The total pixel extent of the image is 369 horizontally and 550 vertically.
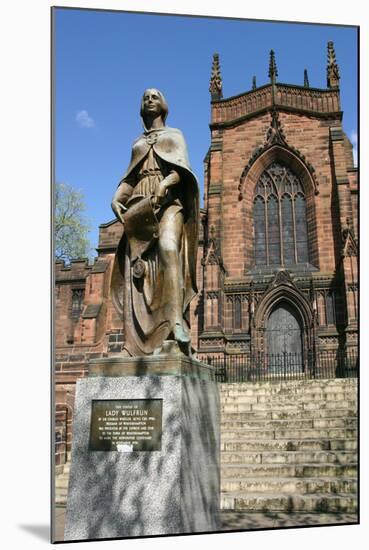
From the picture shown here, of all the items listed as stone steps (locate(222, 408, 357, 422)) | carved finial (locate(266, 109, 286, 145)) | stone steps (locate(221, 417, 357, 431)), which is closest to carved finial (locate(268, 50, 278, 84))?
carved finial (locate(266, 109, 286, 145))

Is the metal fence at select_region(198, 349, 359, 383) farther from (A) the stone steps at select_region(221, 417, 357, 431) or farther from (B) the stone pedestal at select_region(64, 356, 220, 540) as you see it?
(B) the stone pedestal at select_region(64, 356, 220, 540)

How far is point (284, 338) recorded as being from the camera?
25.6m

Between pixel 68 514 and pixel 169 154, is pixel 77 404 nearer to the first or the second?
pixel 68 514

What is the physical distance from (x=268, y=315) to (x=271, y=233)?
3.91 m

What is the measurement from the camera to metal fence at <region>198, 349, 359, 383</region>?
77.6 feet

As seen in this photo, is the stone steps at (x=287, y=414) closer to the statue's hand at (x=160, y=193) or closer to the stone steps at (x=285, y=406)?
the stone steps at (x=285, y=406)

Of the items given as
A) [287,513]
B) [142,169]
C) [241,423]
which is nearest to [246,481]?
[287,513]

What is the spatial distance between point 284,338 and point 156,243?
20665 mm

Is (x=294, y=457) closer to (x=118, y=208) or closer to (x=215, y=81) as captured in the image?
→ (x=118, y=208)

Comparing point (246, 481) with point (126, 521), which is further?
point (246, 481)

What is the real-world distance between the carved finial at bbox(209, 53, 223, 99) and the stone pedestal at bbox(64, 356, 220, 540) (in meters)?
25.5

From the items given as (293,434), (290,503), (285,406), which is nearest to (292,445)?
(293,434)

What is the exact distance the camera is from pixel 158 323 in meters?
5.47

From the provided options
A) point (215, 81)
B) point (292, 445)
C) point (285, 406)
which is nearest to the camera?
point (292, 445)
